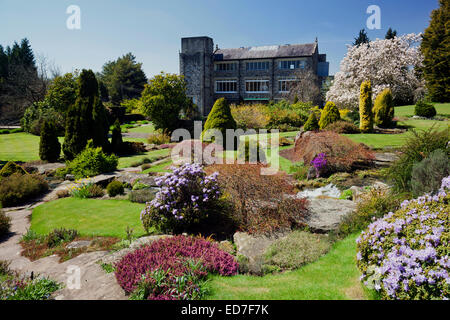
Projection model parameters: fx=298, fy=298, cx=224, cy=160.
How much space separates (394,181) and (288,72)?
37.3 m

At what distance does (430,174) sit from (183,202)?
491cm

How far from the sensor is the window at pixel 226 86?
45.2m

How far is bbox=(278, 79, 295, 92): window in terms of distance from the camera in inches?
1656

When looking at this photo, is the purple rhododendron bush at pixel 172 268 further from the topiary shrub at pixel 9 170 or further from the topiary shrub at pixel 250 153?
the topiary shrub at pixel 9 170

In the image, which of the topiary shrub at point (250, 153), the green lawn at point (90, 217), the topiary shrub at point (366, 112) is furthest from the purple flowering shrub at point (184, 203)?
the topiary shrub at point (366, 112)

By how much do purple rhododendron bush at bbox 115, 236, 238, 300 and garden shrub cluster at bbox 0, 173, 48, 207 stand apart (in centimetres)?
821

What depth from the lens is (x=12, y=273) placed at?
4.93m

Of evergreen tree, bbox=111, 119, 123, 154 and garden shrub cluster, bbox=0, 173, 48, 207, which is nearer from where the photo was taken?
garden shrub cluster, bbox=0, 173, 48, 207

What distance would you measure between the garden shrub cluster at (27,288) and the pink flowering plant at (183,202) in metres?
2.35

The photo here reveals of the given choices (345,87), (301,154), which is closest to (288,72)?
(345,87)

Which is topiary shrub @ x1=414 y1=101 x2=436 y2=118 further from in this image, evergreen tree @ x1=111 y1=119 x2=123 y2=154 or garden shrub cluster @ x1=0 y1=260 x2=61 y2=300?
garden shrub cluster @ x1=0 y1=260 x2=61 y2=300

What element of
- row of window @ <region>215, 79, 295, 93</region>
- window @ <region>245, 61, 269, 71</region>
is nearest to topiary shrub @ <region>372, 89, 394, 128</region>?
row of window @ <region>215, 79, 295, 93</region>

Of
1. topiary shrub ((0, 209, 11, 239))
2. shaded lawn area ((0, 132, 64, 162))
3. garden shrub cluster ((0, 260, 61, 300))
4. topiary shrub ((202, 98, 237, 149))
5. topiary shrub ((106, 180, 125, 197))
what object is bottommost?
topiary shrub ((0, 209, 11, 239))
